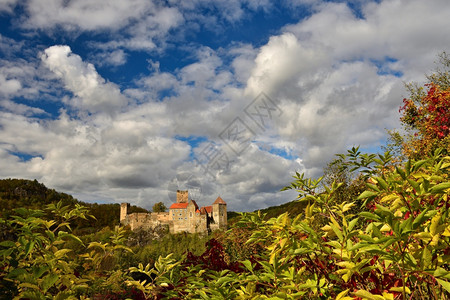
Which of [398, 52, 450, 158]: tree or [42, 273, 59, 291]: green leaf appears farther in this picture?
[398, 52, 450, 158]: tree

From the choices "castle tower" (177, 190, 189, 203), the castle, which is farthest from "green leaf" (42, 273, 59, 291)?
"castle tower" (177, 190, 189, 203)

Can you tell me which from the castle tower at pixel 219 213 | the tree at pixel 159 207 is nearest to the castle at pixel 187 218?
the castle tower at pixel 219 213

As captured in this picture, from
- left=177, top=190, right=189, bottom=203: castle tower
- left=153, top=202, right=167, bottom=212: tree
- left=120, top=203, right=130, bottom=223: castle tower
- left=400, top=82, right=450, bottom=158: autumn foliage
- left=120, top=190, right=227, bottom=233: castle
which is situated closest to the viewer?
left=400, top=82, right=450, bottom=158: autumn foliage

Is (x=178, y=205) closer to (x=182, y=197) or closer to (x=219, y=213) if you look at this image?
(x=182, y=197)

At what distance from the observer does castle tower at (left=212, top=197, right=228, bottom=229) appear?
62688 millimetres

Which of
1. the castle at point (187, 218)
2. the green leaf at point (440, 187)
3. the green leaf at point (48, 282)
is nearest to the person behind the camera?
the green leaf at point (440, 187)

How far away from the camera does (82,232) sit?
6744 centimetres

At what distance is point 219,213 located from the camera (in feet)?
207

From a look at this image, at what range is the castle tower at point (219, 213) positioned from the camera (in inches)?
2468

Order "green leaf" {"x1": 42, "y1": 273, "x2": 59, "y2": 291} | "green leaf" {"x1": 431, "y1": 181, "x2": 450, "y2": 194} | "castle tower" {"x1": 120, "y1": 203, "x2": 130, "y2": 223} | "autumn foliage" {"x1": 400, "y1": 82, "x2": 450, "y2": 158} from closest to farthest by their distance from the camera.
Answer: "green leaf" {"x1": 431, "y1": 181, "x2": 450, "y2": 194} < "green leaf" {"x1": 42, "y1": 273, "x2": 59, "y2": 291} < "autumn foliage" {"x1": 400, "y1": 82, "x2": 450, "y2": 158} < "castle tower" {"x1": 120, "y1": 203, "x2": 130, "y2": 223}

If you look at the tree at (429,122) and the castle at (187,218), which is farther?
the castle at (187,218)

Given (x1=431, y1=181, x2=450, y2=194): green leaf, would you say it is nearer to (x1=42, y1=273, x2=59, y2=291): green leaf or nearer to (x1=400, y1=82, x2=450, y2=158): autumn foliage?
(x1=42, y1=273, x2=59, y2=291): green leaf

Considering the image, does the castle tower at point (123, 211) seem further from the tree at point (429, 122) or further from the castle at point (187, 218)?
the tree at point (429, 122)

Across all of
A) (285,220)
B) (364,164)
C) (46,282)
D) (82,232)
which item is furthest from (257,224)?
(82,232)
